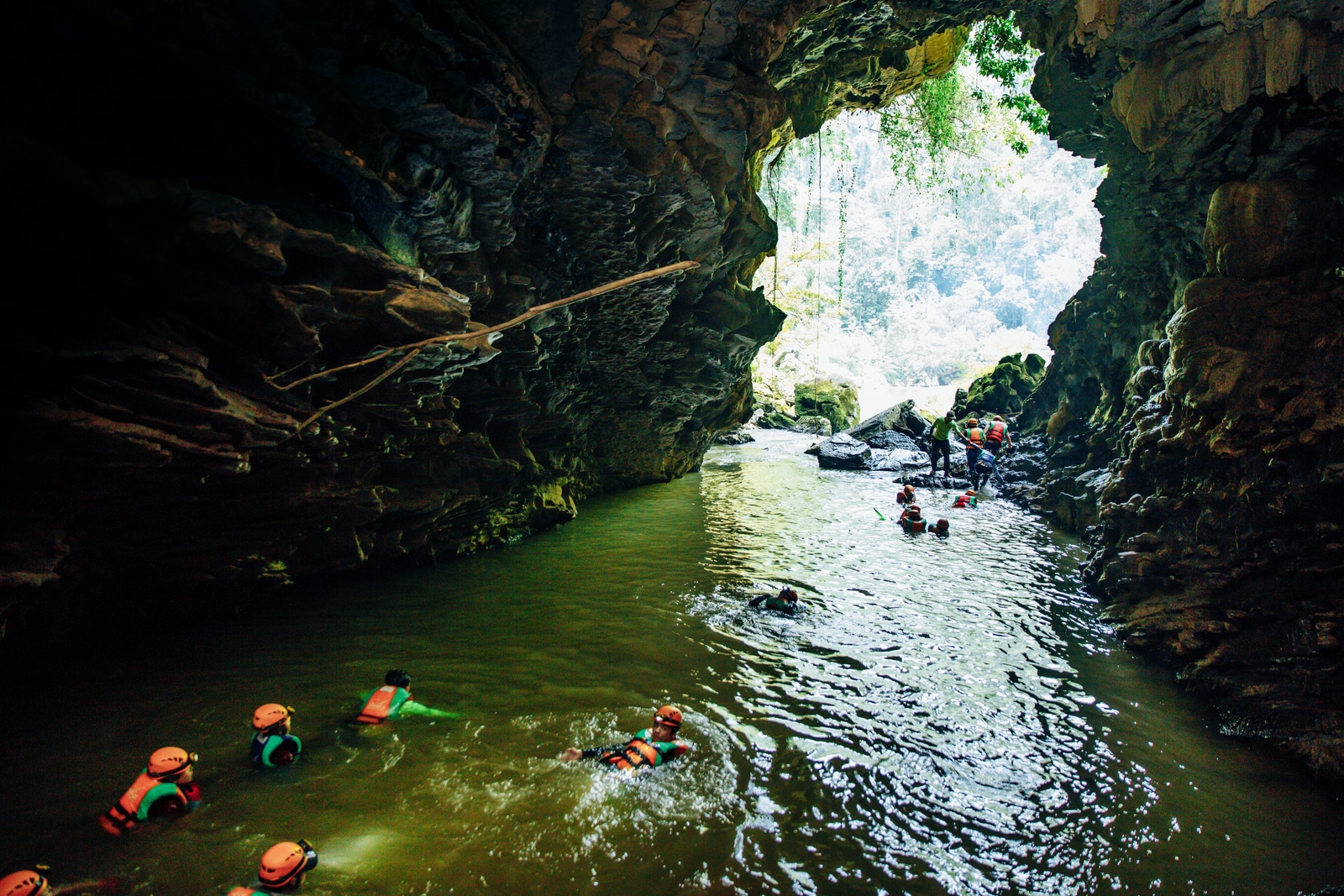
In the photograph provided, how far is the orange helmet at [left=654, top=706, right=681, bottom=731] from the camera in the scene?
193 inches

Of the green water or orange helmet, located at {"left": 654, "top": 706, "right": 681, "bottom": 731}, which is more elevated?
orange helmet, located at {"left": 654, "top": 706, "right": 681, "bottom": 731}

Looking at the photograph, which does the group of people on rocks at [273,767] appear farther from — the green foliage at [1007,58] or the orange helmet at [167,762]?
the green foliage at [1007,58]

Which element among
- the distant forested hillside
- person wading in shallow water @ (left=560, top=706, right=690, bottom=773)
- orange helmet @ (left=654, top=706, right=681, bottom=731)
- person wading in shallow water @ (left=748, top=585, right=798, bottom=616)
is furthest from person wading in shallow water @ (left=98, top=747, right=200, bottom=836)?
the distant forested hillside

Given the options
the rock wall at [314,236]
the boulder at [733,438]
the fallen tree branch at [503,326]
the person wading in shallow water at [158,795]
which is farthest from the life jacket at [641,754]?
the boulder at [733,438]

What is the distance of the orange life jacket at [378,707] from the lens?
199 inches

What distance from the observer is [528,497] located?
39.0 ft

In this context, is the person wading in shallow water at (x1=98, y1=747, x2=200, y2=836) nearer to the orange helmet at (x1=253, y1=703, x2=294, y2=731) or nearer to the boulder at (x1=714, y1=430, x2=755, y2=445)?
the orange helmet at (x1=253, y1=703, x2=294, y2=731)

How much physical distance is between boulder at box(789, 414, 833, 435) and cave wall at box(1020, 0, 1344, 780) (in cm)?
2333

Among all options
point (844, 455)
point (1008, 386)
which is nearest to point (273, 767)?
point (844, 455)

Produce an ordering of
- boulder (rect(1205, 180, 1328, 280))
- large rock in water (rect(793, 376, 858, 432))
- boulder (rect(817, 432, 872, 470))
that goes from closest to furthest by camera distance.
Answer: boulder (rect(1205, 180, 1328, 280))
boulder (rect(817, 432, 872, 470))
large rock in water (rect(793, 376, 858, 432))

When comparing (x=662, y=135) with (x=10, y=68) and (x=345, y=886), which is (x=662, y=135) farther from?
(x=345, y=886)

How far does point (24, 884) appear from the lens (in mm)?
2777

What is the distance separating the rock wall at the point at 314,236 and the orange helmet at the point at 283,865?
3.68 meters

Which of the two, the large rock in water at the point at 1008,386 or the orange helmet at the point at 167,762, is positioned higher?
the large rock in water at the point at 1008,386
